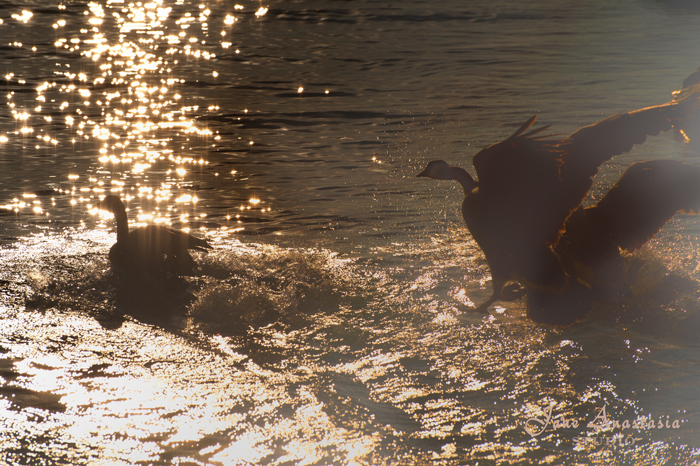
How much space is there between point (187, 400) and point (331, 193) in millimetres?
5824

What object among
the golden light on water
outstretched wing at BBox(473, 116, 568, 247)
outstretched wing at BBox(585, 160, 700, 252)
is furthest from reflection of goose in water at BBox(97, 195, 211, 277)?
outstretched wing at BBox(585, 160, 700, 252)

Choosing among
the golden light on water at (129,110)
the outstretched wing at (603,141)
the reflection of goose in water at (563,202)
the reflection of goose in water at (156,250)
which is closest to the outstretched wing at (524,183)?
the reflection of goose in water at (563,202)

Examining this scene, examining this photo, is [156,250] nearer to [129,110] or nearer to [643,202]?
[643,202]

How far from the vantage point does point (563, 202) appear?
15.4 feet

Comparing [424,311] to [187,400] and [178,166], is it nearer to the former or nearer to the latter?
[187,400]

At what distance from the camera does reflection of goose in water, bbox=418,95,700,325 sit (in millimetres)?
4582

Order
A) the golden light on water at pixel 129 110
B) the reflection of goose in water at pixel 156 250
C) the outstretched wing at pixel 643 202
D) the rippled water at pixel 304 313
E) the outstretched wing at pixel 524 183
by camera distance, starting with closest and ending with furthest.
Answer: the rippled water at pixel 304 313 → the outstretched wing at pixel 524 183 → the outstretched wing at pixel 643 202 → the reflection of goose in water at pixel 156 250 → the golden light on water at pixel 129 110

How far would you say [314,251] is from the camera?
7199 mm

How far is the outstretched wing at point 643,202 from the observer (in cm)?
546

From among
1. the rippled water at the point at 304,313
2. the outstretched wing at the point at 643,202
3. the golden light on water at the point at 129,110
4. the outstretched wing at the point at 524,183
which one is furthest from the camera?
the golden light on water at the point at 129,110

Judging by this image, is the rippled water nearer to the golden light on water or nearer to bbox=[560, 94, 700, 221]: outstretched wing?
the golden light on water

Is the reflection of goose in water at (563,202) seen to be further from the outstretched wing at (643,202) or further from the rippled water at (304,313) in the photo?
the rippled water at (304,313)

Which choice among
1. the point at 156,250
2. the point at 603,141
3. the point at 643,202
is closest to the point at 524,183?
the point at 603,141

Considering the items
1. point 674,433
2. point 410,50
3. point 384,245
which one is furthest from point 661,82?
point 674,433
